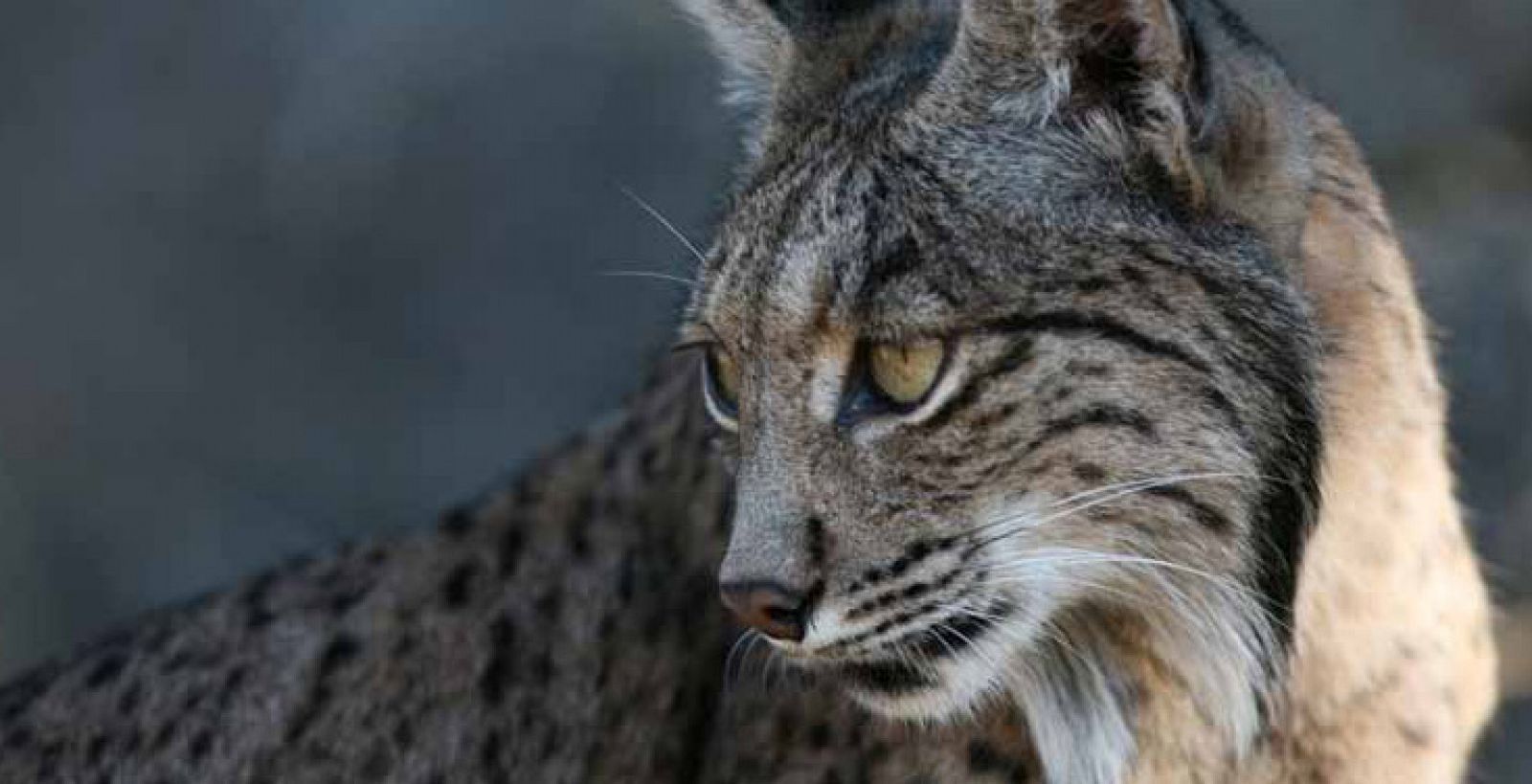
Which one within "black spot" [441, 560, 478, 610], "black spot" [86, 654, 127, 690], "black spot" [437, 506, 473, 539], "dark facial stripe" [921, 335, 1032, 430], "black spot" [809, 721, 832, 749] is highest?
"dark facial stripe" [921, 335, 1032, 430]

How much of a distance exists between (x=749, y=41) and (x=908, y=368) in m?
1.08

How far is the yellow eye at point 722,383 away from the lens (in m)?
4.79

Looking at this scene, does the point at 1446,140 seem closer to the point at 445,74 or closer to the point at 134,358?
the point at 445,74

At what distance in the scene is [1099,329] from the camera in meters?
4.49

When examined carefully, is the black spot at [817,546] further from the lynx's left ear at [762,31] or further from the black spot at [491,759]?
the black spot at [491,759]

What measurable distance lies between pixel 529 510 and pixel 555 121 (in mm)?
4108

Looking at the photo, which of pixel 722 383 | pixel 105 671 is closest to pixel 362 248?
pixel 105 671

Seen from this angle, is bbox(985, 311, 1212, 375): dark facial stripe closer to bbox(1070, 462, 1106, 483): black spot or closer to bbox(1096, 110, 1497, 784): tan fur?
bbox(1070, 462, 1106, 483): black spot

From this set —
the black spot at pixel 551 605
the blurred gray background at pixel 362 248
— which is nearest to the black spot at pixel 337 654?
the black spot at pixel 551 605

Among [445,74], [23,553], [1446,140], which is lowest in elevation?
[23,553]

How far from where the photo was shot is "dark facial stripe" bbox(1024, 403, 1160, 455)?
14.7ft

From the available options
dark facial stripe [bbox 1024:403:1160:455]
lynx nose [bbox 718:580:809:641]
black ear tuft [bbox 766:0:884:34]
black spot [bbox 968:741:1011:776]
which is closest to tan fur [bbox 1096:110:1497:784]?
black spot [bbox 968:741:1011:776]

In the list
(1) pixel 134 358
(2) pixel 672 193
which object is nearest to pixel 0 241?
(1) pixel 134 358

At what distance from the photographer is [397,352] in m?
10.0
